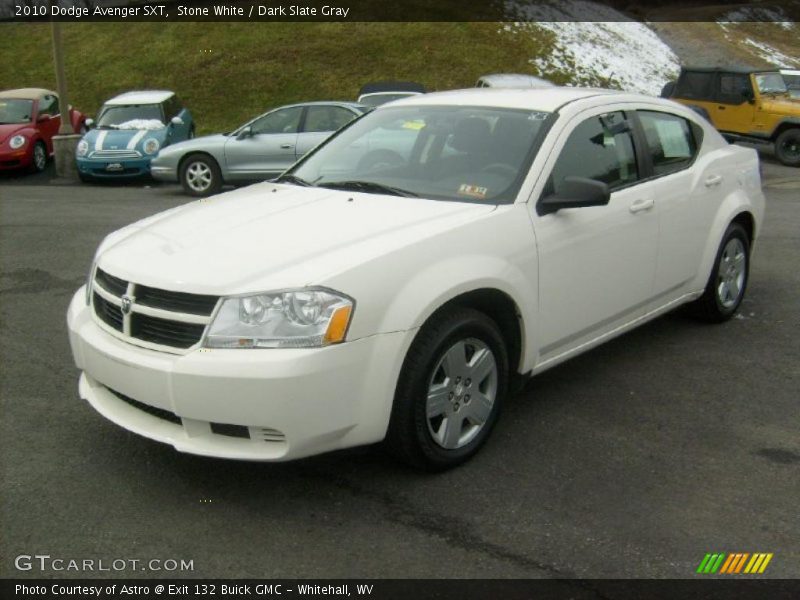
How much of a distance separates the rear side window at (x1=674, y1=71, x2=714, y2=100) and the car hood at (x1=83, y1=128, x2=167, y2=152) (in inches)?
391

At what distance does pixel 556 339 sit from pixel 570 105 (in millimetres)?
1259

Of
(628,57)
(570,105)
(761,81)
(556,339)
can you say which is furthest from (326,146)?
(628,57)

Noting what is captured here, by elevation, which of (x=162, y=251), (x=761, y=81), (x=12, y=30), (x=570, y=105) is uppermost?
(x=570, y=105)

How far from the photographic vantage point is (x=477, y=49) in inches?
1175

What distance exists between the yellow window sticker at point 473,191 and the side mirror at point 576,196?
10.5 inches

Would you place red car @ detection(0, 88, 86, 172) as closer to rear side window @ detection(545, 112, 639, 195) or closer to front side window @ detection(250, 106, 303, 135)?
front side window @ detection(250, 106, 303, 135)

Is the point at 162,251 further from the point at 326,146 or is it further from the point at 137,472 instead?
the point at 326,146

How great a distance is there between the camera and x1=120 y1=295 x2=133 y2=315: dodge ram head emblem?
3.62 m

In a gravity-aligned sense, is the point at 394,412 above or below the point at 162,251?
below

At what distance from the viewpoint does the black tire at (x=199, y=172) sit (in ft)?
44.5

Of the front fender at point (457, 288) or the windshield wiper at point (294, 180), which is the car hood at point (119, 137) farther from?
the front fender at point (457, 288)

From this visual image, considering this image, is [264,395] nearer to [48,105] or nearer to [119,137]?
[119,137]
